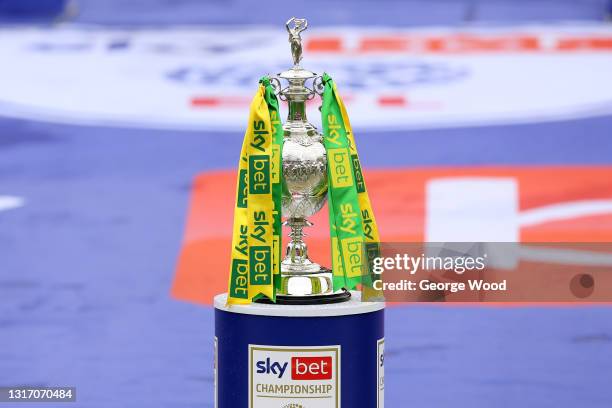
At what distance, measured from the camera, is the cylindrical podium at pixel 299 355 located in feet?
15.1

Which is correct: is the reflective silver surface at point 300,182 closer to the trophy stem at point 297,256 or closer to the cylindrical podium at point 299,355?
the trophy stem at point 297,256

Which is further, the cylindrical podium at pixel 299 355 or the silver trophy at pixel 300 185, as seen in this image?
the silver trophy at pixel 300 185

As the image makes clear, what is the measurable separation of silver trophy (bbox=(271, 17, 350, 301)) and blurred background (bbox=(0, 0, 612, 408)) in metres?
1.81

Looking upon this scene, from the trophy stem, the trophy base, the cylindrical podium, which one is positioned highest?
the trophy stem

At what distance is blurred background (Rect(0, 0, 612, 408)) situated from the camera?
23.2 ft

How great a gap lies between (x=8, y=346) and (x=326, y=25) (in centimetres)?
589

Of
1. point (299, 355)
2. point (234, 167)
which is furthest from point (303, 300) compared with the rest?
point (234, 167)

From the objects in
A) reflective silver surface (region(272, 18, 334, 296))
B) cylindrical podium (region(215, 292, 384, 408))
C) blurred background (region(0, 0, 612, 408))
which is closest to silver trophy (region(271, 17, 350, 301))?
reflective silver surface (region(272, 18, 334, 296))

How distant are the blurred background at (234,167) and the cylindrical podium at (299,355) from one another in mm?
1866

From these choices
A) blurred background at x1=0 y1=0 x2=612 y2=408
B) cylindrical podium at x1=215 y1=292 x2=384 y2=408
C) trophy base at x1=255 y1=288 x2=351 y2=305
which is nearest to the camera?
cylindrical podium at x1=215 y1=292 x2=384 y2=408

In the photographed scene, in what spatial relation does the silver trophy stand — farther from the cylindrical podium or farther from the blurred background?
the blurred background

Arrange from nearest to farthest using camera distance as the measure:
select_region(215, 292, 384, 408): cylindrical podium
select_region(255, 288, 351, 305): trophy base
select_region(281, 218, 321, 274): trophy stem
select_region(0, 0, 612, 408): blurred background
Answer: select_region(215, 292, 384, 408): cylindrical podium
select_region(255, 288, 351, 305): trophy base
select_region(281, 218, 321, 274): trophy stem
select_region(0, 0, 612, 408): blurred background

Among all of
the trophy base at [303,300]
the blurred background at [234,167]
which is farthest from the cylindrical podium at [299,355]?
the blurred background at [234,167]

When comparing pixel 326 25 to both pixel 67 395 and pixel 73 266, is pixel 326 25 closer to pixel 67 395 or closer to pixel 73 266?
pixel 73 266
